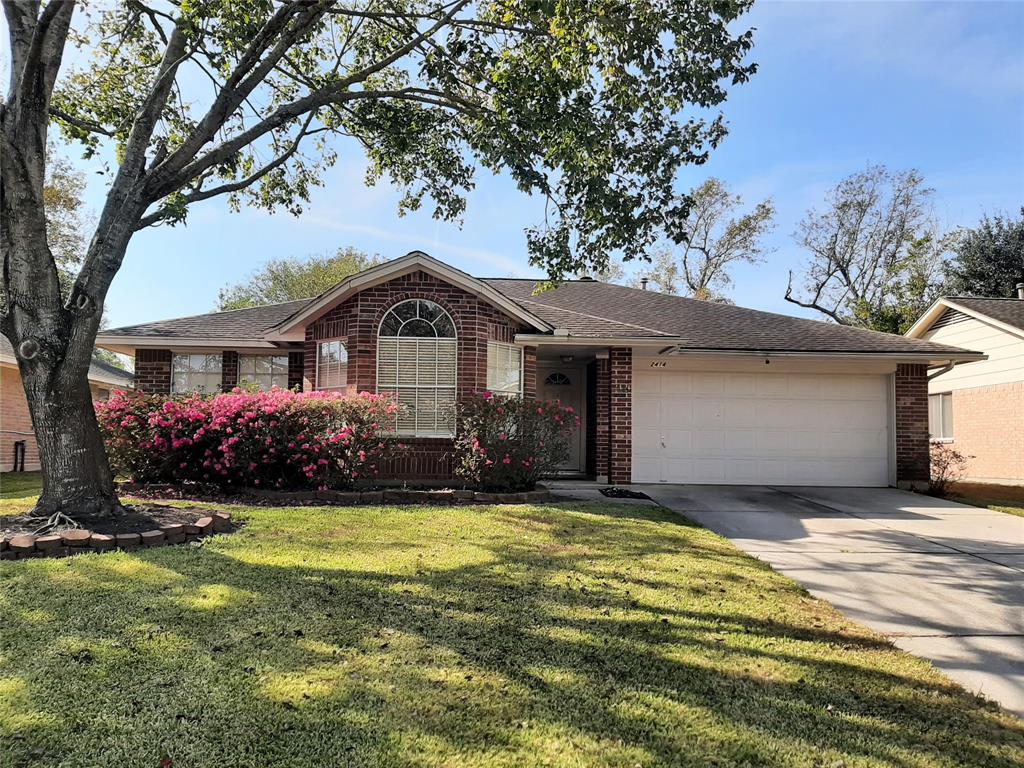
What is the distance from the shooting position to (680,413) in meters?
12.5

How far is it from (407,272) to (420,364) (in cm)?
162

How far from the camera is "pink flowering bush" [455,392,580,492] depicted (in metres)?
9.23

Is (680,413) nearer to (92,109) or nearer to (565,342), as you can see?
(565,342)

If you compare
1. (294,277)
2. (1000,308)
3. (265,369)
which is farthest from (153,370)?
(294,277)

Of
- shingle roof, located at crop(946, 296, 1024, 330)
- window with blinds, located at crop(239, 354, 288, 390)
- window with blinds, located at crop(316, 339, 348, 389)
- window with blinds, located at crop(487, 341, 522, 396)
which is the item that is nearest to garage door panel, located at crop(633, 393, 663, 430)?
window with blinds, located at crop(487, 341, 522, 396)

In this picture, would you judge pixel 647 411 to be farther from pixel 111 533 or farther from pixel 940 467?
pixel 111 533

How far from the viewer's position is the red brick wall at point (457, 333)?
404 inches

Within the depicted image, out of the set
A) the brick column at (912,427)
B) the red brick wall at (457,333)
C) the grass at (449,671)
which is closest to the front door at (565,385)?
the red brick wall at (457,333)

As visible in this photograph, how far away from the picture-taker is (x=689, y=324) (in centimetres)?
1370

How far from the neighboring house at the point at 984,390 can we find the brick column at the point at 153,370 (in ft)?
57.5

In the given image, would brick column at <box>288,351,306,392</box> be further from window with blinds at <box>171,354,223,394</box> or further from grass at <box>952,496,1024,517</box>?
grass at <box>952,496,1024,517</box>

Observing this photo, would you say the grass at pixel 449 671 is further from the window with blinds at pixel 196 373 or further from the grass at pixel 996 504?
the window with blinds at pixel 196 373

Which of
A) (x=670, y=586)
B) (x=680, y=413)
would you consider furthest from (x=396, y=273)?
(x=670, y=586)

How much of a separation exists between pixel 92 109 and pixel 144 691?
406 inches
